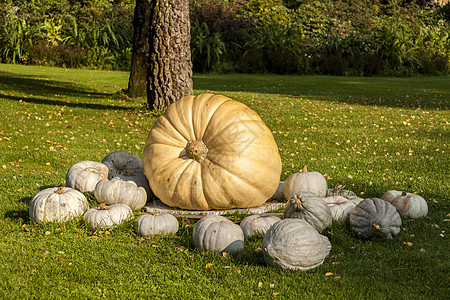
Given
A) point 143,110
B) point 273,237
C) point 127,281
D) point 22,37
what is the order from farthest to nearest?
point 22,37 → point 143,110 → point 273,237 → point 127,281

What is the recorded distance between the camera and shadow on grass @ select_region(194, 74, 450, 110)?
44.9ft

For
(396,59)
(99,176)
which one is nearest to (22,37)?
(396,59)

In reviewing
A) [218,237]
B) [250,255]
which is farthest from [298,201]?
[218,237]

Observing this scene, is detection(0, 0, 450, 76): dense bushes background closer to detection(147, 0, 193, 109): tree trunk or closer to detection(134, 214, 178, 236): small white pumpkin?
detection(147, 0, 193, 109): tree trunk

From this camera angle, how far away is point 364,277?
3.47m

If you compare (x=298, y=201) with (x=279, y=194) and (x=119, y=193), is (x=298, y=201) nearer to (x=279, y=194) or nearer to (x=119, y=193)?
(x=279, y=194)

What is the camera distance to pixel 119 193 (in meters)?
4.76

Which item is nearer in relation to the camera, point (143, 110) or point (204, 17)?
point (143, 110)

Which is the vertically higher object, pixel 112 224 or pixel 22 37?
pixel 22 37

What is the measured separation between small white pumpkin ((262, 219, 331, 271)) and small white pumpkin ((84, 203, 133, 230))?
1421mm

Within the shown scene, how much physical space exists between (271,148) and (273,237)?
148 cm

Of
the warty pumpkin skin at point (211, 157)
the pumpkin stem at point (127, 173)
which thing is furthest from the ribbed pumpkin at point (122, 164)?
the warty pumpkin skin at point (211, 157)

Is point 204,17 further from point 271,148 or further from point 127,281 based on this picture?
point 127,281

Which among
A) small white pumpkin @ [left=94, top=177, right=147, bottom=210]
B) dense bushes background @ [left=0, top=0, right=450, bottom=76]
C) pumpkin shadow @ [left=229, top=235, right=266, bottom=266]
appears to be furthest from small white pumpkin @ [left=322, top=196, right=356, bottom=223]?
dense bushes background @ [left=0, top=0, right=450, bottom=76]
